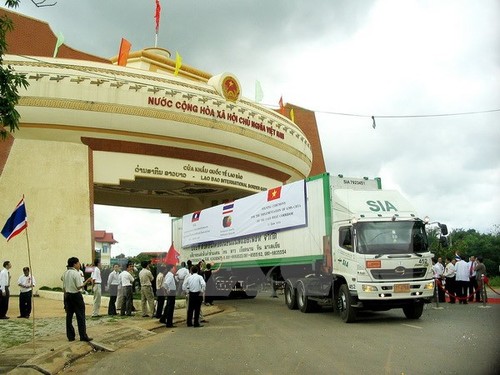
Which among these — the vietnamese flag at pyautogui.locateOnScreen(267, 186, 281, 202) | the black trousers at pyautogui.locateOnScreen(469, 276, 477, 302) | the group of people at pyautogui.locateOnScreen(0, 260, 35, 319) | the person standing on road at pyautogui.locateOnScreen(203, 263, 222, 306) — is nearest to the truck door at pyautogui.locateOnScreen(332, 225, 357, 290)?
the vietnamese flag at pyautogui.locateOnScreen(267, 186, 281, 202)

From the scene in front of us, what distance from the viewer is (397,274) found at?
12750mm

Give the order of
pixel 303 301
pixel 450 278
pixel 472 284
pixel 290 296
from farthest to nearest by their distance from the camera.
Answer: pixel 450 278, pixel 472 284, pixel 290 296, pixel 303 301

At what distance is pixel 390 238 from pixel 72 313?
7914 millimetres

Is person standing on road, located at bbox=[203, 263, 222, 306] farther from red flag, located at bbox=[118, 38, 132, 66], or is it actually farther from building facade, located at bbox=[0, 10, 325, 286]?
red flag, located at bbox=[118, 38, 132, 66]

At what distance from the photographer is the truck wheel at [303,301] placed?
16078 millimetres

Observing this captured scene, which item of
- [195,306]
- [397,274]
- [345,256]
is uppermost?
[345,256]

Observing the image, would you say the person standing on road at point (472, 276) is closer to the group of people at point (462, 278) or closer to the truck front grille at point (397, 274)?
the group of people at point (462, 278)

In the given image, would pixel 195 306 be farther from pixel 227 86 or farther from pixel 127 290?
pixel 227 86

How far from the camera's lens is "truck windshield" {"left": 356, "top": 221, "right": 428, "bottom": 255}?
1295 cm

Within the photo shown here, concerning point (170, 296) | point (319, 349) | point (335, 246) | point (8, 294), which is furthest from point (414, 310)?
point (8, 294)

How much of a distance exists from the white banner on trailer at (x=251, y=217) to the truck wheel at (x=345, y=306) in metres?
3.19

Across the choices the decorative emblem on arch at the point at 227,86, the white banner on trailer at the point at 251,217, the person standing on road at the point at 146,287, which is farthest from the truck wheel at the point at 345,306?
the decorative emblem on arch at the point at 227,86

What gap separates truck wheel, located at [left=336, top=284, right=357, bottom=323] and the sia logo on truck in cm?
226

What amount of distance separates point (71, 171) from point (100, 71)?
529 cm
